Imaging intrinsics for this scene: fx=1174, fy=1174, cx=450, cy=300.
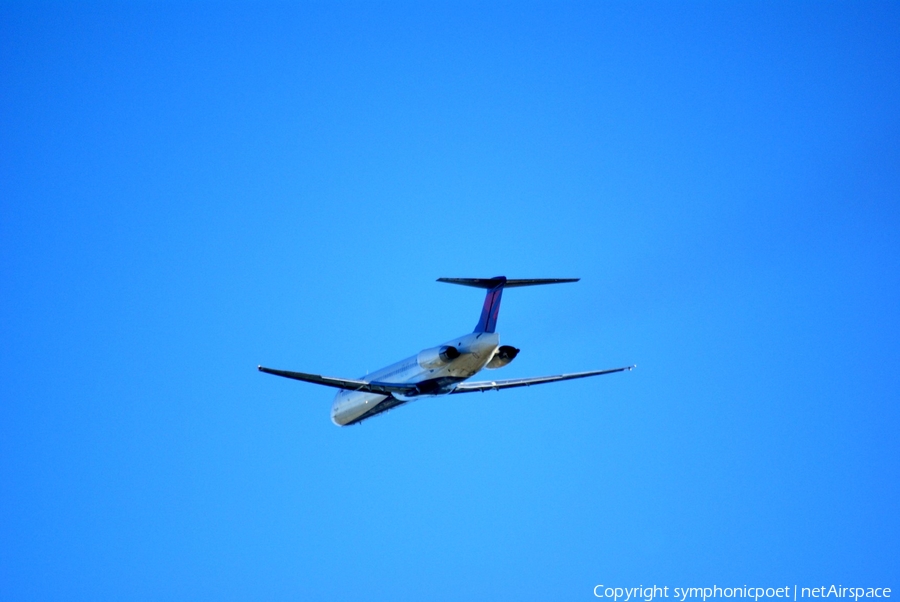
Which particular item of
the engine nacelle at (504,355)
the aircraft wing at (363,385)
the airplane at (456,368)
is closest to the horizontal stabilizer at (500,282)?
the airplane at (456,368)

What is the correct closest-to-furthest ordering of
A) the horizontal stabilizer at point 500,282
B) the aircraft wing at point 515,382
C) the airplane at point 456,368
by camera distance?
the horizontal stabilizer at point 500,282 → the airplane at point 456,368 → the aircraft wing at point 515,382

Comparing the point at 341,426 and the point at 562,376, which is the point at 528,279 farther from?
the point at 341,426

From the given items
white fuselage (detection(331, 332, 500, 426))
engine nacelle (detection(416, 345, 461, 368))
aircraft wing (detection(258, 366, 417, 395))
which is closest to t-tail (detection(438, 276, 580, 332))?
white fuselage (detection(331, 332, 500, 426))

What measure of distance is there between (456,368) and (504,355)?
8.51 feet

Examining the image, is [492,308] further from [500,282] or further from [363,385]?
[363,385]

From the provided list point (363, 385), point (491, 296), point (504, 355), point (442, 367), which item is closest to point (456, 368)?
point (442, 367)

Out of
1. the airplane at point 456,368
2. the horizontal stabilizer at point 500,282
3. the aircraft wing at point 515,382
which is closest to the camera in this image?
the horizontal stabilizer at point 500,282

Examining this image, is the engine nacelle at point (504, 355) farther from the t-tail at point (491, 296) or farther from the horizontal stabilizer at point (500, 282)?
the horizontal stabilizer at point (500, 282)

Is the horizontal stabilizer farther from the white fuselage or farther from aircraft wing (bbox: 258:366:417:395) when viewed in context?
aircraft wing (bbox: 258:366:417:395)

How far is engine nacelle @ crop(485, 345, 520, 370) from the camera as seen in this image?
189 feet

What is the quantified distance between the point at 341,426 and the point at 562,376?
15.6 meters

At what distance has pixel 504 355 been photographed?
57.7 metres

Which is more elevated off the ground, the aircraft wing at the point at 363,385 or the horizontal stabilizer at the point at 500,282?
the horizontal stabilizer at the point at 500,282

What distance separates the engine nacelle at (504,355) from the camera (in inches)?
2267
